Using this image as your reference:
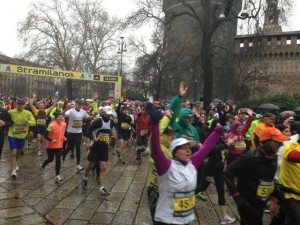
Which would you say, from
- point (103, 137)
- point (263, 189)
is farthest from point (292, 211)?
point (103, 137)

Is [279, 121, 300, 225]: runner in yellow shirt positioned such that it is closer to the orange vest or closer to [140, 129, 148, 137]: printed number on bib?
the orange vest

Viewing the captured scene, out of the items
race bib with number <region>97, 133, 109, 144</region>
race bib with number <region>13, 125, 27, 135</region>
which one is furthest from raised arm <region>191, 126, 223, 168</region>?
race bib with number <region>13, 125, 27, 135</region>

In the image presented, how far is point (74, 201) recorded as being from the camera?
8.07 m

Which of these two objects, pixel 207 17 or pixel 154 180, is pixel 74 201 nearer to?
pixel 154 180

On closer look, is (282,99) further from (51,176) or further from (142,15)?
(51,176)

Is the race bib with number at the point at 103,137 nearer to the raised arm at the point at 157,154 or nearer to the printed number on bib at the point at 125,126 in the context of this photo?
the raised arm at the point at 157,154

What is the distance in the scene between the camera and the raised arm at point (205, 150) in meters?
4.59

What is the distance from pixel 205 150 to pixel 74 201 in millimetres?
4114

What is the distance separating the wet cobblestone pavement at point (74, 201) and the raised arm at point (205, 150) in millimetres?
2565

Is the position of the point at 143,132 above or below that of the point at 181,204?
below

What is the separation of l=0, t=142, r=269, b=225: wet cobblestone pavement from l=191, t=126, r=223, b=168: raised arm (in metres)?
2.57

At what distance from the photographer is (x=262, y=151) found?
5254mm

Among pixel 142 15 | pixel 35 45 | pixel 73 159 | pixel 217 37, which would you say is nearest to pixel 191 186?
pixel 73 159

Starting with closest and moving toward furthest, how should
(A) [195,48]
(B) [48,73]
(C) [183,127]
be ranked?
(C) [183,127]
(B) [48,73]
(A) [195,48]
